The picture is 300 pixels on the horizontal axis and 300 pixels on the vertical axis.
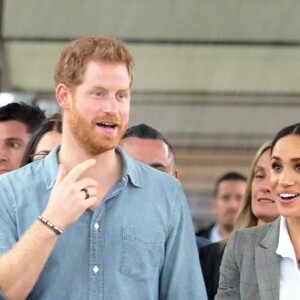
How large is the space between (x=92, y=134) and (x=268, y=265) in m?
0.97

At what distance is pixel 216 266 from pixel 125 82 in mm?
1730

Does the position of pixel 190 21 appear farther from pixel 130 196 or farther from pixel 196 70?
pixel 130 196

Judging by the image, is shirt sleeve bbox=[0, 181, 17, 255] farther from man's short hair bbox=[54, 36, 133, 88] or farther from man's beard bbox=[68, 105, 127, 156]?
man's short hair bbox=[54, 36, 133, 88]

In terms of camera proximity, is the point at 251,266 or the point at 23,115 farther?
the point at 23,115

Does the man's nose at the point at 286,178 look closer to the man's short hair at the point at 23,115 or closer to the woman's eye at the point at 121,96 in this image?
the woman's eye at the point at 121,96

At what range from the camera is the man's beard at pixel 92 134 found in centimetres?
342

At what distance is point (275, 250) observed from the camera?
13.3 feet

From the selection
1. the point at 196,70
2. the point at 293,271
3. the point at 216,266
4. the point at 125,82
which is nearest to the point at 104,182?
the point at 125,82

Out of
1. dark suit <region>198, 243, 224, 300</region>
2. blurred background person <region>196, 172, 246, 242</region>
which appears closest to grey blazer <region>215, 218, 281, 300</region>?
dark suit <region>198, 243, 224, 300</region>

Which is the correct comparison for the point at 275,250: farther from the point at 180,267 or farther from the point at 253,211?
the point at 253,211

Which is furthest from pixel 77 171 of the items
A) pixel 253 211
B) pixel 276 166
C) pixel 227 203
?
pixel 227 203

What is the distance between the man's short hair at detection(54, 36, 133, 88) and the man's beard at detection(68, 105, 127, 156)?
0.37 ft

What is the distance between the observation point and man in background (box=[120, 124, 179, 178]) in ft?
17.7

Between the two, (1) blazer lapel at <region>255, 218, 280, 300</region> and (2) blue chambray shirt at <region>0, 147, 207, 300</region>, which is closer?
(2) blue chambray shirt at <region>0, 147, 207, 300</region>
